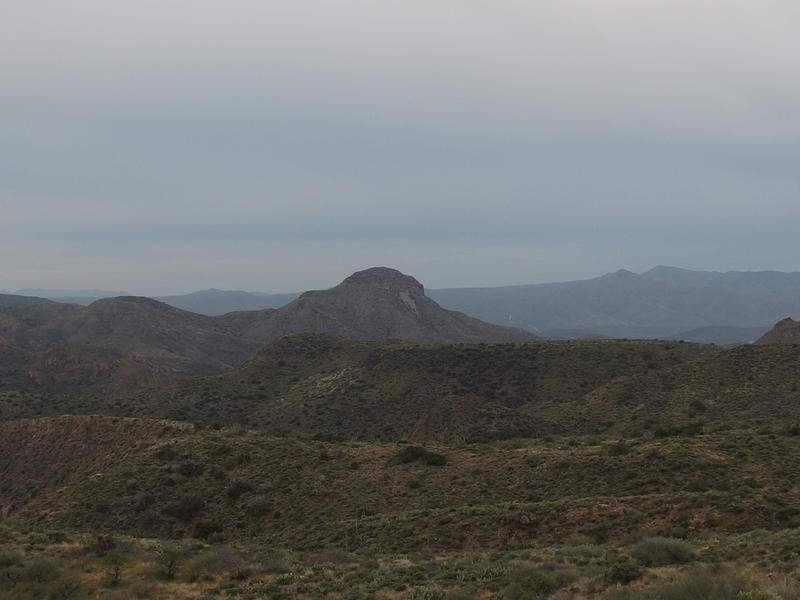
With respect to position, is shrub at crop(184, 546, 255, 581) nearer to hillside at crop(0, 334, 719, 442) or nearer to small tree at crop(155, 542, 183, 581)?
small tree at crop(155, 542, 183, 581)

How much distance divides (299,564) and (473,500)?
1107 centimetres

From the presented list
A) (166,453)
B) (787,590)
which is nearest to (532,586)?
(787,590)

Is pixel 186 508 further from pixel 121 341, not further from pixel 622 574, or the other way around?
pixel 121 341

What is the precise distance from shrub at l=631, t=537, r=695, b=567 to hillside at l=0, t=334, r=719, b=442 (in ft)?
110

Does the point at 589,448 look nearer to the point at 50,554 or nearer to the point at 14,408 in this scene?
the point at 50,554

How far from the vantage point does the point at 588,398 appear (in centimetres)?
5650

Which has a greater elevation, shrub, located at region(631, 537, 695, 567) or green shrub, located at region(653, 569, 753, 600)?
green shrub, located at region(653, 569, 753, 600)

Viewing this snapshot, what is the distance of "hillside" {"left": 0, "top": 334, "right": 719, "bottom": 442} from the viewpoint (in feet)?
197

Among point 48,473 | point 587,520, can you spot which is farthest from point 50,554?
point 48,473

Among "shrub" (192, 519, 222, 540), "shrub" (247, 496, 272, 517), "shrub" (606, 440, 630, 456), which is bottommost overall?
"shrub" (192, 519, 222, 540)

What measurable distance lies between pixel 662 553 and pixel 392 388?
182 feet

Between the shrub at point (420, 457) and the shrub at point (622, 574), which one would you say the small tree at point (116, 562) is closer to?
the shrub at point (622, 574)

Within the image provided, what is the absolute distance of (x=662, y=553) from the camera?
1572 cm

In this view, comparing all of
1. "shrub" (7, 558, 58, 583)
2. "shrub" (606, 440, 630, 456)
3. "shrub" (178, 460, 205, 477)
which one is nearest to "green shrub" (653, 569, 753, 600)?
"shrub" (7, 558, 58, 583)
